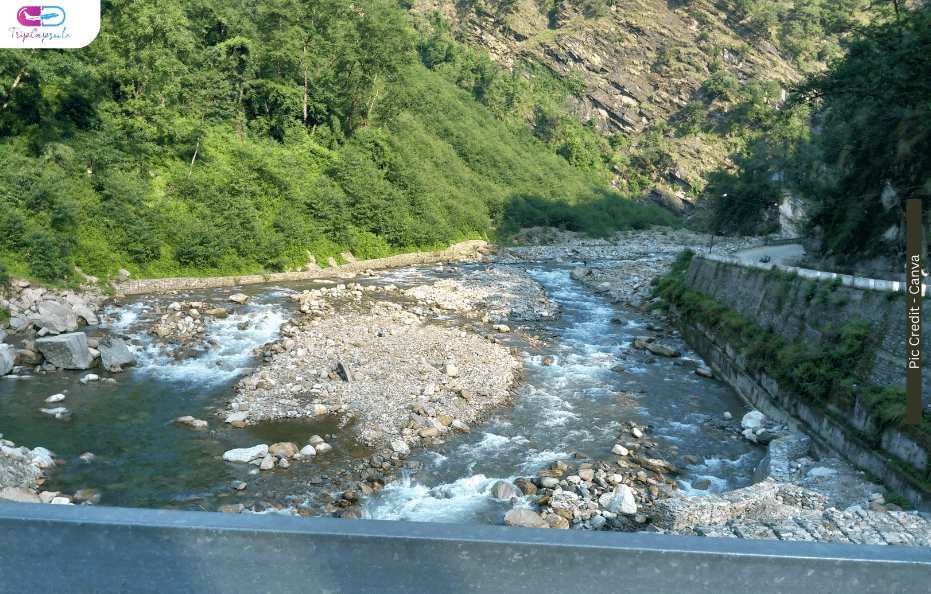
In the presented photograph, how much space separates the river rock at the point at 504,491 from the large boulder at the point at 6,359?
12.8 metres


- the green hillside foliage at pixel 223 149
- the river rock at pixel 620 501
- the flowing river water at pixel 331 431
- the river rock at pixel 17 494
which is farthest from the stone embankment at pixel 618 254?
the river rock at pixel 17 494

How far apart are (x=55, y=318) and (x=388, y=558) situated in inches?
783

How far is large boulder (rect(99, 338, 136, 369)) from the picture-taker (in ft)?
49.5

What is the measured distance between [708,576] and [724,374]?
686 inches

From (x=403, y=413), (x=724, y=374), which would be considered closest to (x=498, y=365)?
(x=403, y=413)

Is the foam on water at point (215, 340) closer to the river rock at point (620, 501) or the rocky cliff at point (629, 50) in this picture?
the river rock at point (620, 501)

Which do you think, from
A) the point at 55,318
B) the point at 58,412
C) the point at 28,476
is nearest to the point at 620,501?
the point at 28,476

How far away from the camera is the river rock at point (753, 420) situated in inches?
546

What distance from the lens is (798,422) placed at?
13.2 metres

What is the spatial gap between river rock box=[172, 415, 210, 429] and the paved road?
24586 mm

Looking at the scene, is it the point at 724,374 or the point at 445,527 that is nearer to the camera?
the point at 445,527

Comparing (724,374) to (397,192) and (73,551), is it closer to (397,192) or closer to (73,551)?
(73,551)

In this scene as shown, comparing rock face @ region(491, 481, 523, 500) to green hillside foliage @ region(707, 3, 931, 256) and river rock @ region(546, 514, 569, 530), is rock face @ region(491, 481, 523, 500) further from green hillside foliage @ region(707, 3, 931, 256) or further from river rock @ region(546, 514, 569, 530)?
green hillside foliage @ region(707, 3, 931, 256)

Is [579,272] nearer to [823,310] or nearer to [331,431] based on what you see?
[823,310]
